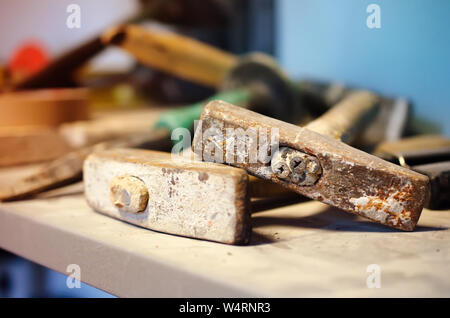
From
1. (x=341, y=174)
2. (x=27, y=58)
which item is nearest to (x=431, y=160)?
(x=341, y=174)

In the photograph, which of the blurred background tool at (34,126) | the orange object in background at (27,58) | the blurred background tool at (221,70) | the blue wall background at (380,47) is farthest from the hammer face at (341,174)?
the orange object in background at (27,58)

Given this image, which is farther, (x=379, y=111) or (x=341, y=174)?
(x=379, y=111)

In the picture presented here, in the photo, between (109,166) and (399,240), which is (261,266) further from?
(109,166)

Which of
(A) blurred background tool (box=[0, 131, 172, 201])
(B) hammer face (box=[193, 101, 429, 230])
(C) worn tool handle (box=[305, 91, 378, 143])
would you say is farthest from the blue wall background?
(A) blurred background tool (box=[0, 131, 172, 201])

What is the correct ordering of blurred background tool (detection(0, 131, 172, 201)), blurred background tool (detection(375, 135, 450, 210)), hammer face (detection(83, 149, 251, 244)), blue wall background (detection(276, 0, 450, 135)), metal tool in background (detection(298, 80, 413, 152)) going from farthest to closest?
metal tool in background (detection(298, 80, 413, 152)) < blue wall background (detection(276, 0, 450, 135)) < blurred background tool (detection(0, 131, 172, 201)) < blurred background tool (detection(375, 135, 450, 210)) < hammer face (detection(83, 149, 251, 244))

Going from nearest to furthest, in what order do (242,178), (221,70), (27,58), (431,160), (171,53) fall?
(242,178), (431,160), (171,53), (221,70), (27,58)

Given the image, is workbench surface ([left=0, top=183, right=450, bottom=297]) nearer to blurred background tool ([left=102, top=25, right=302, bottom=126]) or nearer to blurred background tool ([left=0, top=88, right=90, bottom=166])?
blurred background tool ([left=102, top=25, right=302, bottom=126])

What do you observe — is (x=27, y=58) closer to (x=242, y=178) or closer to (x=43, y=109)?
(x=43, y=109)
